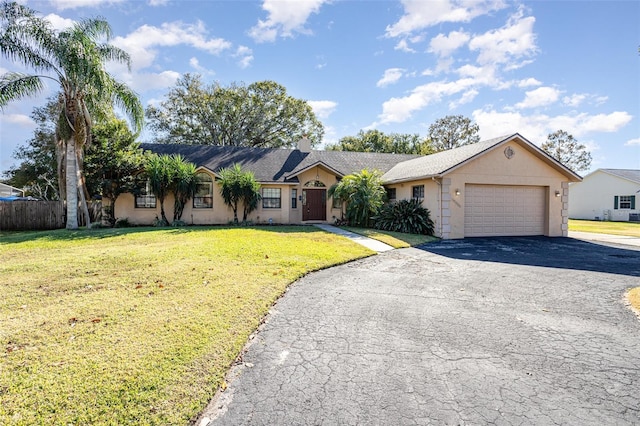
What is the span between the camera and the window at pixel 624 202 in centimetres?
2666

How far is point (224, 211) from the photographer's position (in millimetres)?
17797

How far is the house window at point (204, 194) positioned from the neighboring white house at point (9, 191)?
26.3 m

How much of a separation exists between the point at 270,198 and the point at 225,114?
56.9 ft

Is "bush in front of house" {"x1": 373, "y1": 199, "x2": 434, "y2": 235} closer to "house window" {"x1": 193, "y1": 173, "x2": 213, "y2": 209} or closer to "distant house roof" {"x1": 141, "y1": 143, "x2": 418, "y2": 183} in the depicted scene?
"distant house roof" {"x1": 141, "y1": 143, "x2": 418, "y2": 183}

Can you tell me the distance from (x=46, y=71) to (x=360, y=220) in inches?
602

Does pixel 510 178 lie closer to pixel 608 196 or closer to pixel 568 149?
pixel 608 196

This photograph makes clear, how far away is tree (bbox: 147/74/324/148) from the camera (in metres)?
31.7

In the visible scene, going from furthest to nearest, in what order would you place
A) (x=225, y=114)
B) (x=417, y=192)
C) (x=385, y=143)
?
(x=385, y=143) < (x=225, y=114) < (x=417, y=192)

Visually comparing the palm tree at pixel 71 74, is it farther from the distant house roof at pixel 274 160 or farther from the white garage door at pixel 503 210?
the white garage door at pixel 503 210

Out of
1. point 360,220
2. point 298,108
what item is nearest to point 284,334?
point 360,220

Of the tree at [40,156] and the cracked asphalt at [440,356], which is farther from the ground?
the tree at [40,156]

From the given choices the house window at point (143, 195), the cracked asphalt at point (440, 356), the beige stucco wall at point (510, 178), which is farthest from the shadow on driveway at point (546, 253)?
the house window at point (143, 195)

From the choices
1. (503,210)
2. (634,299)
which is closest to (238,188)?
(503,210)

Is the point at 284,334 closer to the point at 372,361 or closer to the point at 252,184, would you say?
the point at 372,361
